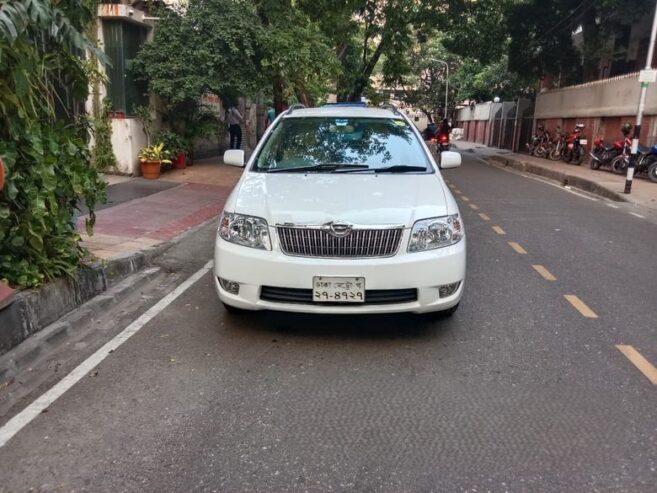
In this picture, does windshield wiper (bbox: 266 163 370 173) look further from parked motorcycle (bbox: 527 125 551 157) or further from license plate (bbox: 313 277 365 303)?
parked motorcycle (bbox: 527 125 551 157)

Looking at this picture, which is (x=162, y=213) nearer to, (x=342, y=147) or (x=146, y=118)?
(x=146, y=118)

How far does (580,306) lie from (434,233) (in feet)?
6.55

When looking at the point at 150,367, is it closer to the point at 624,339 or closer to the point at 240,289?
the point at 240,289

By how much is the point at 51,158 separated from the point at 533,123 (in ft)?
89.7

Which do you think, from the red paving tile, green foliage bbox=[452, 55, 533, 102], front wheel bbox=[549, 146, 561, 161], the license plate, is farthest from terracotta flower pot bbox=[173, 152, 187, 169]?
green foliage bbox=[452, 55, 533, 102]

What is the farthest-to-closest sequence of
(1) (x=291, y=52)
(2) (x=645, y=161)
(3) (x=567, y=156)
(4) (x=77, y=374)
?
(3) (x=567, y=156) → (2) (x=645, y=161) → (1) (x=291, y=52) → (4) (x=77, y=374)

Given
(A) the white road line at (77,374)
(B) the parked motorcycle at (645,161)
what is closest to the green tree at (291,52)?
(B) the parked motorcycle at (645,161)

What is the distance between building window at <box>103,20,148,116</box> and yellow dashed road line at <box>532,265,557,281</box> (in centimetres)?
975

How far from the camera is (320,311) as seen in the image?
13.9 feet

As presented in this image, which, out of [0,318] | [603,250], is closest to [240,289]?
[0,318]

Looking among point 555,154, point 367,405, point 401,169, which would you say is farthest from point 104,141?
point 555,154

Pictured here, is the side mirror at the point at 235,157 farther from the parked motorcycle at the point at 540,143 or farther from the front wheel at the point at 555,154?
the parked motorcycle at the point at 540,143

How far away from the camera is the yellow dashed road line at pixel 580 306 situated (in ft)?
17.2

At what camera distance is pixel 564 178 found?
55.9 feet
